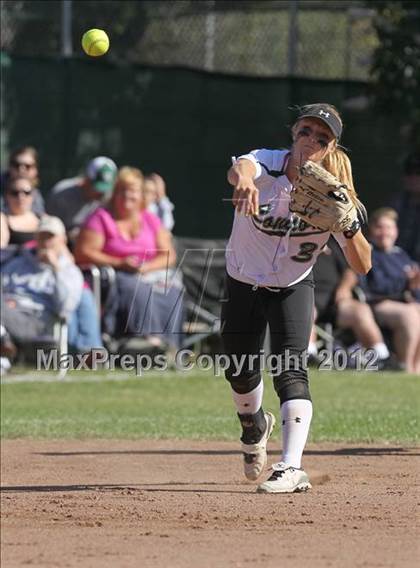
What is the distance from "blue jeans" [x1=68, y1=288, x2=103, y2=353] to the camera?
1214cm

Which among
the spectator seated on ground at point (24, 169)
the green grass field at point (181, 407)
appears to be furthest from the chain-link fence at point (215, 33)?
the green grass field at point (181, 407)

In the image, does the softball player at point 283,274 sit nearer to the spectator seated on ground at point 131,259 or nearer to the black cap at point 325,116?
the black cap at point 325,116

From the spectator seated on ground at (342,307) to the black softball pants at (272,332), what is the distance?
6258 mm

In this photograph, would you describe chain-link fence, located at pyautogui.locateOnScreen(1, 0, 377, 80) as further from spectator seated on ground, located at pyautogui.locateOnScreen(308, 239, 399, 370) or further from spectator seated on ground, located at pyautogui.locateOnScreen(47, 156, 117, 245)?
spectator seated on ground, located at pyautogui.locateOnScreen(308, 239, 399, 370)

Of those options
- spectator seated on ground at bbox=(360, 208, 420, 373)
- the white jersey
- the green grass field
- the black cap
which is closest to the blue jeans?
the green grass field

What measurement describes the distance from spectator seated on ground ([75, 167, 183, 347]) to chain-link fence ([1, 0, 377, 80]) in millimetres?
2504

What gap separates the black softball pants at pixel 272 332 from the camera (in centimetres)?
637

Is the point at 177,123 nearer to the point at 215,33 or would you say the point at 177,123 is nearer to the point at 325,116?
the point at 215,33

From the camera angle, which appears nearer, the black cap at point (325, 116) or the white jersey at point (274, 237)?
the black cap at point (325, 116)

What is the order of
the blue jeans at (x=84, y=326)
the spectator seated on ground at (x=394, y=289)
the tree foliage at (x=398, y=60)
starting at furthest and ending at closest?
the tree foliage at (x=398, y=60) → the spectator seated on ground at (x=394, y=289) → the blue jeans at (x=84, y=326)

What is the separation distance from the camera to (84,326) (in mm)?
12164

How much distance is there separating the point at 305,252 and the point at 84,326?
5.91m

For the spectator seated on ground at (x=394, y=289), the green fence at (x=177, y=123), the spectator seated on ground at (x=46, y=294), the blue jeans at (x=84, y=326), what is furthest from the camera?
the green fence at (x=177, y=123)

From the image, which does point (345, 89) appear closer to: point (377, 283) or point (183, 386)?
point (377, 283)
